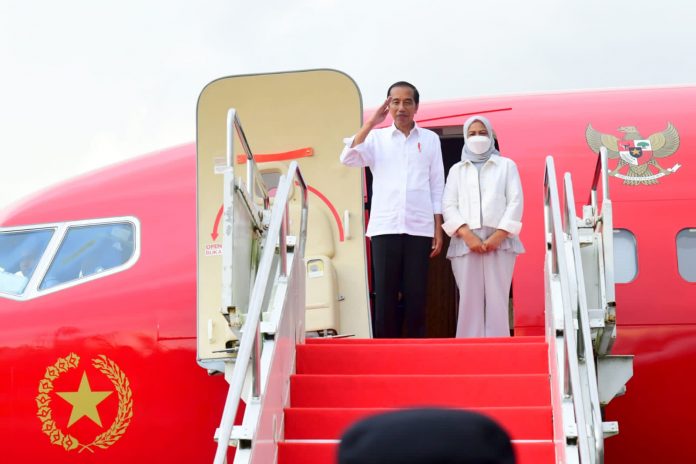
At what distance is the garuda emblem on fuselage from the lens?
741 centimetres

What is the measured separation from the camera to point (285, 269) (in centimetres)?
625

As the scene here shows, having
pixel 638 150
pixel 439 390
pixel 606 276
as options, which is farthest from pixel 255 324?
pixel 638 150

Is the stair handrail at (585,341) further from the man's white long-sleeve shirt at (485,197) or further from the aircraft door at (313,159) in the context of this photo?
the aircraft door at (313,159)

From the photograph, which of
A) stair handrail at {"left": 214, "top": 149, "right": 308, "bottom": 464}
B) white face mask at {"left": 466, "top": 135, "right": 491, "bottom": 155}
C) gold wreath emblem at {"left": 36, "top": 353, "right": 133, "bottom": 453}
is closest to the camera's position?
stair handrail at {"left": 214, "top": 149, "right": 308, "bottom": 464}

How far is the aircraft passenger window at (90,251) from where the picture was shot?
7352 millimetres

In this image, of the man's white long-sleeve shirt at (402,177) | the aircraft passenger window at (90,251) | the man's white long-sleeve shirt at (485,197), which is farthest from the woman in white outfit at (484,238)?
the aircraft passenger window at (90,251)

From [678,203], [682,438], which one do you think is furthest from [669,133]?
[682,438]

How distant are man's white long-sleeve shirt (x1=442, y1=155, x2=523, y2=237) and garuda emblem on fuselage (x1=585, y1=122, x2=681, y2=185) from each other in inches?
28.3

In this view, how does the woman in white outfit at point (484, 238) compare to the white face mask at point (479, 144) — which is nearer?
the woman in white outfit at point (484, 238)

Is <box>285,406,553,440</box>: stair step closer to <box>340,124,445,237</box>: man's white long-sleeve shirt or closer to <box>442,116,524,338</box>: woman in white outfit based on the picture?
<box>442,116,524,338</box>: woman in white outfit

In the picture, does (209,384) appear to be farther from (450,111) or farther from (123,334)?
(450,111)

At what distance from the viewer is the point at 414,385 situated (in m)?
5.94

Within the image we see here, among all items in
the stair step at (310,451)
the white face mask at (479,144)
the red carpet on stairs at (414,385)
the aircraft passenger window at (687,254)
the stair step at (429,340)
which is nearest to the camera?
the stair step at (310,451)

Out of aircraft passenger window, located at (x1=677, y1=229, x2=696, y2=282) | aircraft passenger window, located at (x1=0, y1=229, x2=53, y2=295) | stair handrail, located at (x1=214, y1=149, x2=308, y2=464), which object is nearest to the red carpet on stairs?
stair handrail, located at (x1=214, y1=149, x2=308, y2=464)
